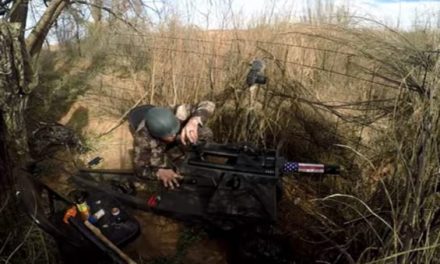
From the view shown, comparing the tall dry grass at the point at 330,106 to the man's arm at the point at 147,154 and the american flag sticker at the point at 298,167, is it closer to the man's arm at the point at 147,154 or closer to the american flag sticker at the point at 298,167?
the american flag sticker at the point at 298,167

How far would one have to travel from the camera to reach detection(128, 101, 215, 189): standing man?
12.8 ft

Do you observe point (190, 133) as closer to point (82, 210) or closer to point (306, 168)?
point (306, 168)

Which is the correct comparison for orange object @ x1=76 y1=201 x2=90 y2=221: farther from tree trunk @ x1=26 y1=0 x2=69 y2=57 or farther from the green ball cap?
tree trunk @ x1=26 y1=0 x2=69 y2=57

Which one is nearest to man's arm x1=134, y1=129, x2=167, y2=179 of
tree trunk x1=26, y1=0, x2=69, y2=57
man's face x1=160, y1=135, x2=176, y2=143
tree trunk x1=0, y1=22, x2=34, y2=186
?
man's face x1=160, y1=135, x2=176, y2=143

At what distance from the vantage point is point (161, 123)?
389 cm

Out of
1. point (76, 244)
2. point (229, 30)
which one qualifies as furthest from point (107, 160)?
point (76, 244)

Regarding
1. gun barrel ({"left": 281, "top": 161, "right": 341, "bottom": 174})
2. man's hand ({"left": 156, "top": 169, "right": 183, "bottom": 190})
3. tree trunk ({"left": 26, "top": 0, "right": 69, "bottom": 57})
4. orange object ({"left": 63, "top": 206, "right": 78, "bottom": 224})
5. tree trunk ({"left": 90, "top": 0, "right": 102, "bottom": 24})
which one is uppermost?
tree trunk ({"left": 90, "top": 0, "right": 102, "bottom": 24})

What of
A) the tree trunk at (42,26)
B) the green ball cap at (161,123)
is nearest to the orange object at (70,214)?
the green ball cap at (161,123)

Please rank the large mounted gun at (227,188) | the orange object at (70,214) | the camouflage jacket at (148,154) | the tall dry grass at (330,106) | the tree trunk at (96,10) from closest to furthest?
the tall dry grass at (330,106)
the orange object at (70,214)
the large mounted gun at (227,188)
the camouflage jacket at (148,154)
the tree trunk at (96,10)

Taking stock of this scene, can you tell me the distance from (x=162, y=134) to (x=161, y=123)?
11 centimetres

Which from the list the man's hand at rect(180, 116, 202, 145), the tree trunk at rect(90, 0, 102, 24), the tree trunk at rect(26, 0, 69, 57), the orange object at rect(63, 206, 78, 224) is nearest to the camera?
the orange object at rect(63, 206, 78, 224)

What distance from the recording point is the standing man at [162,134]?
3893 millimetres

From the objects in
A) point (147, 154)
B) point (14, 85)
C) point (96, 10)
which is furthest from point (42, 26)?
point (147, 154)

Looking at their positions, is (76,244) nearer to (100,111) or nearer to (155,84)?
(155,84)
